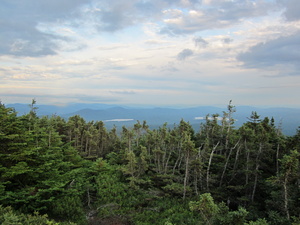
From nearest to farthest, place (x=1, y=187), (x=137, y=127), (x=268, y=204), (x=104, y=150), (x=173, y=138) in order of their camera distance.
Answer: (x=1, y=187) < (x=268, y=204) < (x=173, y=138) < (x=137, y=127) < (x=104, y=150)

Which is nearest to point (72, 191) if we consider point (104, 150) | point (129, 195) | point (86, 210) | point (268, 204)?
point (86, 210)

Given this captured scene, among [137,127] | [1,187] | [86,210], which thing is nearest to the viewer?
[1,187]

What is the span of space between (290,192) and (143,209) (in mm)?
14669

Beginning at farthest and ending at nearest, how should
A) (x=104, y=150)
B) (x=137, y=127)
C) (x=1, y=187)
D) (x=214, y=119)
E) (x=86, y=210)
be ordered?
(x=104, y=150)
(x=137, y=127)
(x=214, y=119)
(x=86, y=210)
(x=1, y=187)

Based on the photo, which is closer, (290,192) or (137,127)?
(290,192)

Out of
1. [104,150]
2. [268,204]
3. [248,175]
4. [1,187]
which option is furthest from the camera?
[104,150]

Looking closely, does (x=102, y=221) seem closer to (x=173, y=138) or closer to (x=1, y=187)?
(x=1, y=187)

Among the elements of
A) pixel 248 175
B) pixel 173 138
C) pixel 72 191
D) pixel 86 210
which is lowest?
pixel 86 210

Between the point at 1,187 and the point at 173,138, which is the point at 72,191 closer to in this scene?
the point at 1,187

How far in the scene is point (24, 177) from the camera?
1925 centimetres

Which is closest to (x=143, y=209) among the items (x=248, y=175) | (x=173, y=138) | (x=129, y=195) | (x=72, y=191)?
(x=129, y=195)

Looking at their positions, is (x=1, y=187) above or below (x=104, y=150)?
above

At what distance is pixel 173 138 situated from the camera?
29750 mm

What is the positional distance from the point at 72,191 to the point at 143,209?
838 cm
